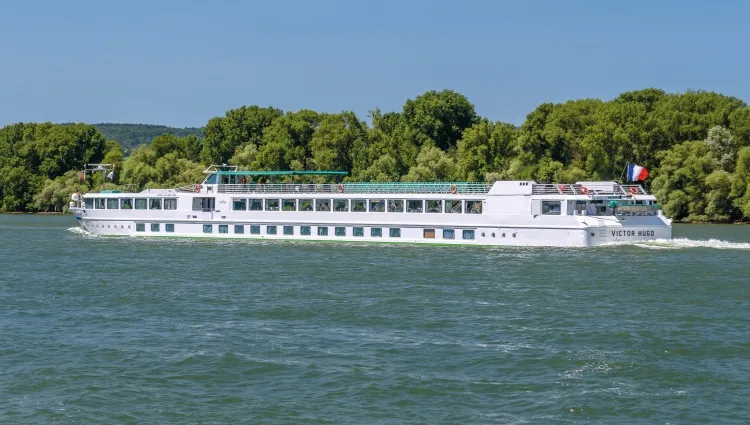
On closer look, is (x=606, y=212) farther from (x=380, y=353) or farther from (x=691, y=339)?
(x=380, y=353)

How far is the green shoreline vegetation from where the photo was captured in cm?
9544

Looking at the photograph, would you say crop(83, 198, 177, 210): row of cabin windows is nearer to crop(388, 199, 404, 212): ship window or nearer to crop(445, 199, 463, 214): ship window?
crop(388, 199, 404, 212): ship window

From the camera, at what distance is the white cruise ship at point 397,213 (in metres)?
56.7

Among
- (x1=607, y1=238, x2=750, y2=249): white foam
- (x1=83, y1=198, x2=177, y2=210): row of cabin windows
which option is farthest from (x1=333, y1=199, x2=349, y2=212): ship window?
(x1=607, y1=238, x2=750, y2=249): white foam

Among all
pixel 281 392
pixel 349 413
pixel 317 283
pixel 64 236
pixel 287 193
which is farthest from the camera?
pixel 64 236

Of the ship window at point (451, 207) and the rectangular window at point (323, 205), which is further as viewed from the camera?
the rectangular window at point (323, 205)

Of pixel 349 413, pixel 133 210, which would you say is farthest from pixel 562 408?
pixel 133 210

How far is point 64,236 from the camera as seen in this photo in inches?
2881

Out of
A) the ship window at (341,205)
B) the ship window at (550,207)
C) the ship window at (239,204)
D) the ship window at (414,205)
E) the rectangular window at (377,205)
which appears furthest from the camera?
the ship window at (239,204)

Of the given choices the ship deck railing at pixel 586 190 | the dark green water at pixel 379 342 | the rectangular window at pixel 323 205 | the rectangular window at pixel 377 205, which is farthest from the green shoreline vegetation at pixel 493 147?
the dark green water at pixel 379 342

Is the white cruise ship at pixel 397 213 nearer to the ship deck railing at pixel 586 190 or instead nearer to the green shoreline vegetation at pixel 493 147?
the ship deck railing at pixel 586 190

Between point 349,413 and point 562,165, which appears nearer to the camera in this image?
point 349,413

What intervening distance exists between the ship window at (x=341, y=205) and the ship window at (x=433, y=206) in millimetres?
5831

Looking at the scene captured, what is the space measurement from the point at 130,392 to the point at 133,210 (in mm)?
48614
